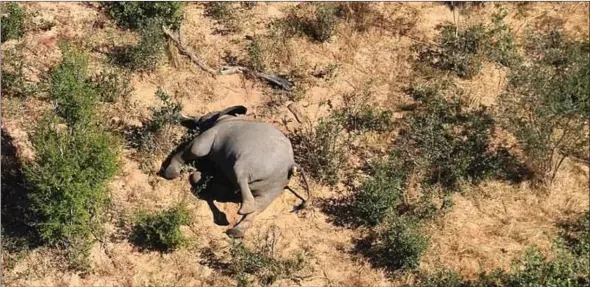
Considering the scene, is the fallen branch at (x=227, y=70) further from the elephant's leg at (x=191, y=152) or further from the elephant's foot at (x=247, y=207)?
the elephant's foot at (x=247, y=207)

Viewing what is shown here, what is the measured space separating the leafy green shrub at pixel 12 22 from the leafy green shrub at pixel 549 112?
7.22 meters

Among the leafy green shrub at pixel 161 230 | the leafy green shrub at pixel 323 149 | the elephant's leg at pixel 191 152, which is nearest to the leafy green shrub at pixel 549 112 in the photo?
the leafy green shrub at pixel 323 149

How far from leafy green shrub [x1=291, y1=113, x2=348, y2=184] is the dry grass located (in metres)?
0.23

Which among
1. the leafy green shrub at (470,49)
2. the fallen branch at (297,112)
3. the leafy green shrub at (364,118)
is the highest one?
the leafy green shrub at (470,49)

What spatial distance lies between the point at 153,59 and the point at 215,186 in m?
2.41

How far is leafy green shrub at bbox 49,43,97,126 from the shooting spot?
902cm

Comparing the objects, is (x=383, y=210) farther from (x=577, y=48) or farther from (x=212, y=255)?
(x=577, y=48)

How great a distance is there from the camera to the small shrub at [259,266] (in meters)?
8.16

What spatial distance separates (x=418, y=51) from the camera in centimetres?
1112

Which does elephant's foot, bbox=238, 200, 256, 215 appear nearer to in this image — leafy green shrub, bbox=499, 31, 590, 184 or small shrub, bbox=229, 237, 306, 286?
small shrub, bbox=229, 237, 306, 286

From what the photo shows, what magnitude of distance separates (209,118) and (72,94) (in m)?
1.76

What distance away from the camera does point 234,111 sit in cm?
951

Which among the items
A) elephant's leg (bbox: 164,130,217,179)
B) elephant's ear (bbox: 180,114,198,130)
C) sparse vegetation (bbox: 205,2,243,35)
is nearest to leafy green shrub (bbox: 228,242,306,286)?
elephant's leg (bbox: 164,130,217,179)

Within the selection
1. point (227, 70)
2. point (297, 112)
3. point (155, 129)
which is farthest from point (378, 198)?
point (227, 70)
